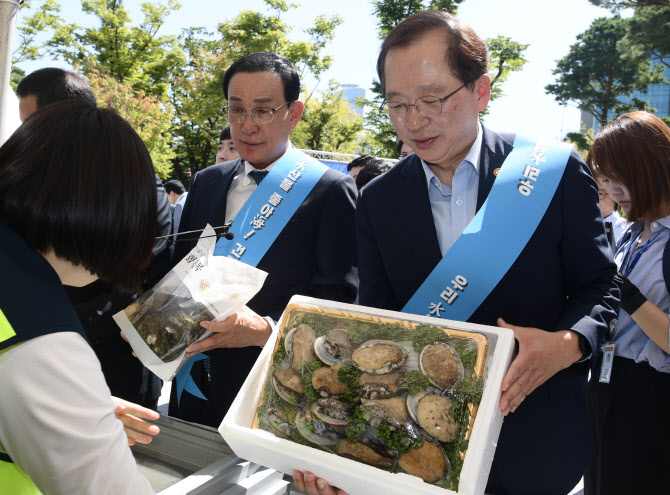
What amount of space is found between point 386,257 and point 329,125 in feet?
74.0

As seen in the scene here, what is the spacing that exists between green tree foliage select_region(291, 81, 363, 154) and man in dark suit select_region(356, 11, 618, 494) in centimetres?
2156

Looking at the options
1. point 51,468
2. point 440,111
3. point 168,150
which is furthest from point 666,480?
point 168,150

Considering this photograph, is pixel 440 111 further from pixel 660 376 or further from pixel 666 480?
pixel 666 480

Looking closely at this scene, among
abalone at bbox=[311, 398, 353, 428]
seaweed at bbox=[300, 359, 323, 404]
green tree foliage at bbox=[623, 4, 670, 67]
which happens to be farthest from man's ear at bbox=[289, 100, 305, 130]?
green tree foliage at bbox=[623, 4, 670, 67]

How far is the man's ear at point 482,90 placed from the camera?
1667 millimetres

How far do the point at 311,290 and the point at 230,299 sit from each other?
69 cm

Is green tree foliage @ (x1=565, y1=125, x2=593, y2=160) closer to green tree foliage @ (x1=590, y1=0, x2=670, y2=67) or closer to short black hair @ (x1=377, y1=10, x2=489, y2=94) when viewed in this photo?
green tree foliage @ (x1=590, y1=0, x2=670, y2=67)

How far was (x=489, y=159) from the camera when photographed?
1.71m

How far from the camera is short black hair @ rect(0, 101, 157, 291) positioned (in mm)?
1003

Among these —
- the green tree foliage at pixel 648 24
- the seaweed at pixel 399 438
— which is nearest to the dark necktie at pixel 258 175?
the seaweed at pixel 399 438

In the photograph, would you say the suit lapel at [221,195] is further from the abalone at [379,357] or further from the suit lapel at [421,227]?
the abalone at [379,357]

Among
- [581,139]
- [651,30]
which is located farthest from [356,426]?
[581,139]

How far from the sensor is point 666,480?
2.15 metres

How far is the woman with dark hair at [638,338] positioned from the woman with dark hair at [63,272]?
6.66 ft
